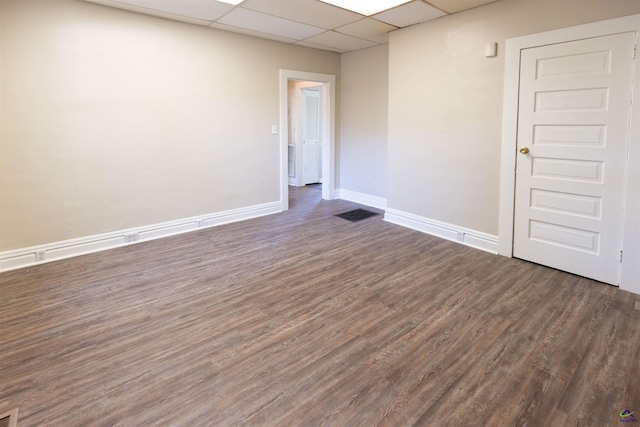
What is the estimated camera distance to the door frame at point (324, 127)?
213 inches

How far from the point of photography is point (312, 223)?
5.07 metres

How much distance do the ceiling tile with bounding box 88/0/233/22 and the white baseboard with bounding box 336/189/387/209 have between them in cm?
340

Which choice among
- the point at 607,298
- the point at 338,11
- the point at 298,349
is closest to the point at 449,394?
the point at 298,349

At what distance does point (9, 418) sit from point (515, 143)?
4.26 metres

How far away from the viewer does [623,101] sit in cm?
288

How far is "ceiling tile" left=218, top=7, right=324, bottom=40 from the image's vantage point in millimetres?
3988

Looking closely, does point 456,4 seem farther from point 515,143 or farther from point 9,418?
point 9,418

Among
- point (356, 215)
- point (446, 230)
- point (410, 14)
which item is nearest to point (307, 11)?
point (410, 14)

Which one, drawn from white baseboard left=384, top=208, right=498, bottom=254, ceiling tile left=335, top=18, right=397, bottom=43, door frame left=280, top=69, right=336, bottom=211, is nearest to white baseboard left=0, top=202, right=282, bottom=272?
door frame left=280, top=69, right=336, bottom=211

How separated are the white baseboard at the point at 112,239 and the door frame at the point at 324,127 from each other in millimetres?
624

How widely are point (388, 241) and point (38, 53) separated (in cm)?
407

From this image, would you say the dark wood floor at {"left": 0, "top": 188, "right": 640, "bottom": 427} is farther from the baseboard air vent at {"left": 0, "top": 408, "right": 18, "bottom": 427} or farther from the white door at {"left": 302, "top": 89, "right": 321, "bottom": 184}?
the white door at {"left": 302, "top": 89, "right": 321, "bottom": 184}

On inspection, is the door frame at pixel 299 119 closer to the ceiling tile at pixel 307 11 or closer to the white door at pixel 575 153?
the ceiling tile at pixel 307 11

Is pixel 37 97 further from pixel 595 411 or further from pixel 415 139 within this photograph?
pixel 595 411
